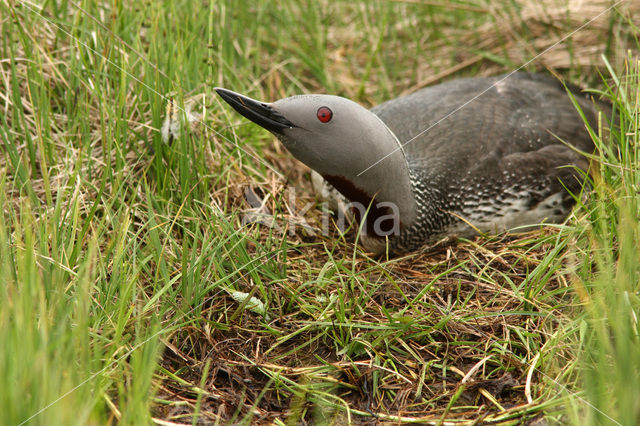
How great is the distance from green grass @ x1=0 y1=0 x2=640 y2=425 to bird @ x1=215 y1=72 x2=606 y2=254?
0.22m

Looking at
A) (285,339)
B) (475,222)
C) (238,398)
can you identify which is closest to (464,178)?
(475,222)

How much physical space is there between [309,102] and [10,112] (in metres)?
1.80

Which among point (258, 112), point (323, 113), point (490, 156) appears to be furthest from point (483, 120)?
point (258, 112)

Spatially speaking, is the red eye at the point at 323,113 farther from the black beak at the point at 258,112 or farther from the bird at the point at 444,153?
the black beak at the point at 258,112

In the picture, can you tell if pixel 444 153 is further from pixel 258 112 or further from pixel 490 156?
pixel 258 112

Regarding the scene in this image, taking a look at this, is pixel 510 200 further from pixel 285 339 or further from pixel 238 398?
pixel 238 398

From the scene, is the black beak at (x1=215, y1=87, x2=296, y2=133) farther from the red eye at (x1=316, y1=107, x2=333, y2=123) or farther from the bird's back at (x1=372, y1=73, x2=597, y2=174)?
the bird's back at (x1=372, y1=73, x2=597, y2=174)

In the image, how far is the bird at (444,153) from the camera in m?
3.25

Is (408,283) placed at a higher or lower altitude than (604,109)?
lower

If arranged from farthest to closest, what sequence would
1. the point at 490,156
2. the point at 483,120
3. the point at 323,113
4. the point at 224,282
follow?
the point at 483,120, the point at 490,156, the point at 323,113, the point at 224,282

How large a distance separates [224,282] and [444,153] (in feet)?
5.26

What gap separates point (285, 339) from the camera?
286 centimetres

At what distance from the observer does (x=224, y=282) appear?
3049 mm

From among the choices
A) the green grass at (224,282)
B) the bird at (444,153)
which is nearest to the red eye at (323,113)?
the bird at (444,153)
